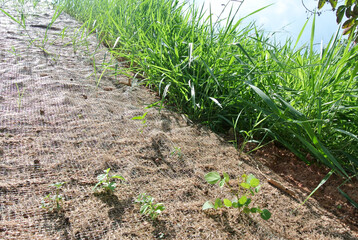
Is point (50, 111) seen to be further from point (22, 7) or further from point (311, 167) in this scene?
point (22, 7)

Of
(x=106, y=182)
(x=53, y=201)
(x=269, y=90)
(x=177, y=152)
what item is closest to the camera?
(x=53, y=201)

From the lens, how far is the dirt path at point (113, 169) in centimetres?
117

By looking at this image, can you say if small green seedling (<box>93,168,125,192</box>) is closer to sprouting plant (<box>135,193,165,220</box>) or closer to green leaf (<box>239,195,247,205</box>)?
sprouting plant (<box>135,193,165,220</box>)

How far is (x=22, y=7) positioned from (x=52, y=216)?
4628mm

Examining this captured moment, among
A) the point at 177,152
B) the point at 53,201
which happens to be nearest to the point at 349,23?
the point at 177,152

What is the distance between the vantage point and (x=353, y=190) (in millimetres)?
1696

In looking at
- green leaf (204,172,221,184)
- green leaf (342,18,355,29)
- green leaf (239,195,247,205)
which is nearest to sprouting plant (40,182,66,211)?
green leaf (204,172,221,184)

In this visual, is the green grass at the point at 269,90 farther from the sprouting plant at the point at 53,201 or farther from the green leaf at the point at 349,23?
the sprouting plant at the point at 53,201

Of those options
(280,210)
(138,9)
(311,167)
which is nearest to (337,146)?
(311,167)

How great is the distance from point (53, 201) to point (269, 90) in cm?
148

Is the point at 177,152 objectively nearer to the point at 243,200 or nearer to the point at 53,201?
the point at 243,200

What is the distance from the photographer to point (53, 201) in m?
1.21

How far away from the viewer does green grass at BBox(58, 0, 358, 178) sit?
5.64ft

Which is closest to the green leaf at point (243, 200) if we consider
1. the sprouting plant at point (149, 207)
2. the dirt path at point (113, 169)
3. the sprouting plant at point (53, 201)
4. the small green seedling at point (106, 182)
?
the dirt path at point (113, 169)
